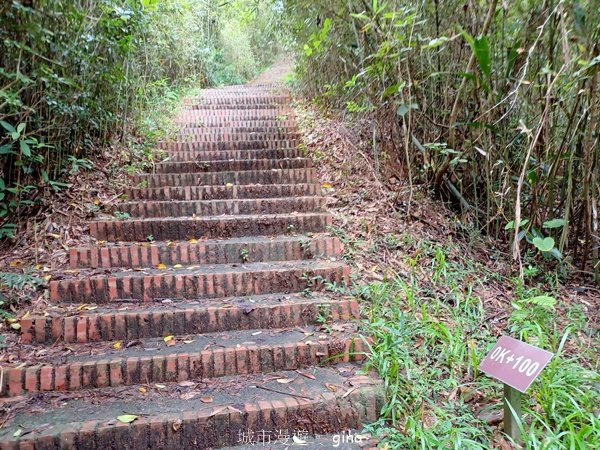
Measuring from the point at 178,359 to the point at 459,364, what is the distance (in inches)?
62.9

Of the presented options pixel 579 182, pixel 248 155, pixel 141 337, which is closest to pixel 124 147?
pixel 248 155

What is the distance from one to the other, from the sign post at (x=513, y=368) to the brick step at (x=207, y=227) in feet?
5.97

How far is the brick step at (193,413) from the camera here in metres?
1.76

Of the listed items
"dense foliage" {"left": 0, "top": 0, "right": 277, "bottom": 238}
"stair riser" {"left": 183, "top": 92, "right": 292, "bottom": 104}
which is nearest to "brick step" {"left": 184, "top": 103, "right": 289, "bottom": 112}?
"stair riser" {"left": 183, "top": 92, "right": 292, "bottom": 104}

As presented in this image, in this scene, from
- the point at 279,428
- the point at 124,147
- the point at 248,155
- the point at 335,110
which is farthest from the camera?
the point at 335,110

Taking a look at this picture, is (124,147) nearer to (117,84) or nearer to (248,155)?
(117,84)

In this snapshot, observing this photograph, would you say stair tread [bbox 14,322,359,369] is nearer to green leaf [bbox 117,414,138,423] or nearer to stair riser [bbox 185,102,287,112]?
green leaf [bbox 117,414,138,423]

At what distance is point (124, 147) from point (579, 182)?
4.46 meters

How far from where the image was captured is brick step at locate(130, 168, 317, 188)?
3.92 meters

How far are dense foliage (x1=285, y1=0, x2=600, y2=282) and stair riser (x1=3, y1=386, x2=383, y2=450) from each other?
144 centimetres

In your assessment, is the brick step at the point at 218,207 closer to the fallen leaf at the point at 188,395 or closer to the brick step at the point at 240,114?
the fallen leaf at the point at 188,395

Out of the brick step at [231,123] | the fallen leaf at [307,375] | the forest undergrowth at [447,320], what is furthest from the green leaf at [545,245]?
the brick step at [231,123]

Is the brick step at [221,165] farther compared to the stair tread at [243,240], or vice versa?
the brick step at [221,165]

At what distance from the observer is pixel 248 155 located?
4586mm
